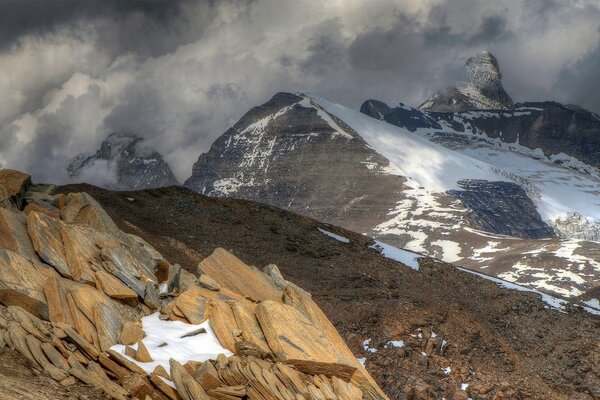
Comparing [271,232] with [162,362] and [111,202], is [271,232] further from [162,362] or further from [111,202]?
[162,362]

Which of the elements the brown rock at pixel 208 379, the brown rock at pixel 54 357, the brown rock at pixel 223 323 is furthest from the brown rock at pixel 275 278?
the brown rock at pixel 54 357

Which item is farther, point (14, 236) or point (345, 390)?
point (14, 236)

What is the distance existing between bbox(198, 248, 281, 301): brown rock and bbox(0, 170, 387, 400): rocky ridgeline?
0.05 metres

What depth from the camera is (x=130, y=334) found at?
84.6 feet

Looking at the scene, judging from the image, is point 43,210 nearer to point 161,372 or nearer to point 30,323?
point 30,323

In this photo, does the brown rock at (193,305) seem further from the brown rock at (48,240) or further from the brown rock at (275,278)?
the brown rock at (275,278)

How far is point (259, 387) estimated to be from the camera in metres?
23.8

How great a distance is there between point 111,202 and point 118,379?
41.9m

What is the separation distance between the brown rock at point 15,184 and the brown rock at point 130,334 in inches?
634

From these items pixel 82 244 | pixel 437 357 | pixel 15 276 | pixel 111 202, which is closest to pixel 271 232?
pixel 111 202

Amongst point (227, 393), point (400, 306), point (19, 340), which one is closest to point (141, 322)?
point (19, 340)

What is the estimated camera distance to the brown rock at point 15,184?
39844 millimetres

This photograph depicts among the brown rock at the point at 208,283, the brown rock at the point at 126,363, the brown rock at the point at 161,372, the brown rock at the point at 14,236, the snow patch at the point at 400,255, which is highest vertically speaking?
the brown rock at the point at 14,236

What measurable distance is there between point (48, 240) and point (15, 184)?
35.1 feet
